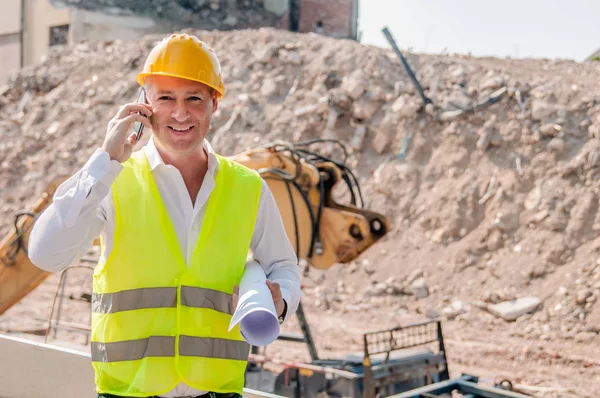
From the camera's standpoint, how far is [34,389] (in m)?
4.43

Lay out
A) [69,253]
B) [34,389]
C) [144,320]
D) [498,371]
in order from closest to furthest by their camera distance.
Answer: [69,253] < [144,320] < [34,389] < [498,371]

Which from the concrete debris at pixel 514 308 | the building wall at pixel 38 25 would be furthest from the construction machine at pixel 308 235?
the building wall at pixel 38 25

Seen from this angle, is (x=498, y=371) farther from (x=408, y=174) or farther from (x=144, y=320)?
(x=144, y=320)

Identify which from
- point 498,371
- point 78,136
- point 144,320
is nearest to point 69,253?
point 144,320

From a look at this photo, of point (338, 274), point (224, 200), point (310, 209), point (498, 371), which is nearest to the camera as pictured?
point (224, 200)

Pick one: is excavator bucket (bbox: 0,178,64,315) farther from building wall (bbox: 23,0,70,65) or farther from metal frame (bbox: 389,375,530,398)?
building wall (bbox: 23,0,70,65)

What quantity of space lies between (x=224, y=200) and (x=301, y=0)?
2353 centimetres

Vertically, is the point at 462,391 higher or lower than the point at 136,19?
lower

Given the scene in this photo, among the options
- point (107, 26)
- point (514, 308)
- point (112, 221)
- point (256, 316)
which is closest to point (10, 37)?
point (107, 26)

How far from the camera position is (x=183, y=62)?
8.00ft

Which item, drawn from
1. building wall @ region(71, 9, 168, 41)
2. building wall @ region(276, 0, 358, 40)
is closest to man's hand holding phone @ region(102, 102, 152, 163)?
building wall @ region(71, 9, 168, 41)

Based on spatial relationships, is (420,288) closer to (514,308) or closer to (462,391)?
(514,308)

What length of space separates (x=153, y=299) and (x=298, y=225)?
15.0 feet

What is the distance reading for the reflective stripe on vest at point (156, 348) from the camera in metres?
2.34
